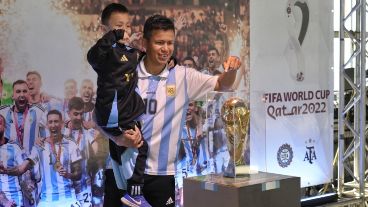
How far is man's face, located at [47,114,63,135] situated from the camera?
11.5ft

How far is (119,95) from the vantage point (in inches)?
89.3

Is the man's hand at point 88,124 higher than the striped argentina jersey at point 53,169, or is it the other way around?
the man's hand at point 88,124

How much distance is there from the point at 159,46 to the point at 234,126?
0.46 metres

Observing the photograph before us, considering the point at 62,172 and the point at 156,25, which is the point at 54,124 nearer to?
the point at 62,172

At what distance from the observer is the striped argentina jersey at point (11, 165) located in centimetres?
335

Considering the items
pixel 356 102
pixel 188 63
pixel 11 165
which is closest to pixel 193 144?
pixel 188 63

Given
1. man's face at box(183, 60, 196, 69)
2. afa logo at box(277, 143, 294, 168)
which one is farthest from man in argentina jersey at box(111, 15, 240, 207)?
afa logo at box(277, 143, 294, 168)

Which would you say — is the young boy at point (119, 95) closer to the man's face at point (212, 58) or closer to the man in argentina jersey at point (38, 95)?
the man in argentina jersey at point (38, 95)

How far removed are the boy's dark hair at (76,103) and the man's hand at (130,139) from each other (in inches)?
51.8

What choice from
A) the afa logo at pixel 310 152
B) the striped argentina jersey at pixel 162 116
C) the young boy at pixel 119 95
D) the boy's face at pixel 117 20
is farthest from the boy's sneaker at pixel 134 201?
the afa logo at pixel 310 152

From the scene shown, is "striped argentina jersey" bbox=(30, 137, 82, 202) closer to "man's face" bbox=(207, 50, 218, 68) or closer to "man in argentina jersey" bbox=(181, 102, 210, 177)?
"man in argentina jersey" bbox=(181, 102, 210, 177)

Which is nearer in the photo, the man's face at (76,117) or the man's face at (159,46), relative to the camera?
the man's face at (159,46)

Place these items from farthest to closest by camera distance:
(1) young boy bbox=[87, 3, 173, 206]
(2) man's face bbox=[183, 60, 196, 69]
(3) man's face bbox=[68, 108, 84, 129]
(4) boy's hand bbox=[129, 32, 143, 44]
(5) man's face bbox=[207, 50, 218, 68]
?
(5) man's face bbox=[207, 50, 218, 68] < (2) man's face bbox=[183, 60, 196, 69] < (4) boy's hand bbox=[129, 32, 143, 44] < (3) man's face bbox=[68, 108, 84, 129] < (1) young boy bbox=[87, 3, 173, 206]

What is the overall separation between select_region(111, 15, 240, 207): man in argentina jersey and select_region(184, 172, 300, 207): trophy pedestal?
0.12 meters
